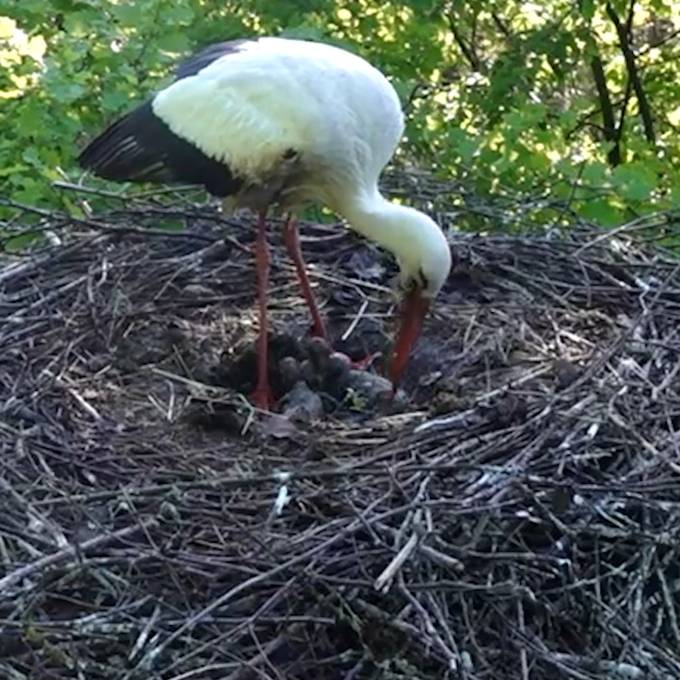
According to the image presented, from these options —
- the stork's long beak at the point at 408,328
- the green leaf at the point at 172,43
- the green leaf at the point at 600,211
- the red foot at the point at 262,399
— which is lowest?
the red foot at the point at 262,399

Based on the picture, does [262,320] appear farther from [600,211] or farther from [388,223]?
[600,211]

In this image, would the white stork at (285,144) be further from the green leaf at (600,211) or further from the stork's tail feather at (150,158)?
the green leaf at (600,211)

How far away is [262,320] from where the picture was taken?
5129 millimetres

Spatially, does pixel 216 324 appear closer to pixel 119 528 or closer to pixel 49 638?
pixel 119 528

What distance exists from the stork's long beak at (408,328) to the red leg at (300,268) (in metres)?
0.33

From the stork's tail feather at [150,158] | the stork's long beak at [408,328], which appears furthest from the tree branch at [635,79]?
the stork's tail feather at [150,158]

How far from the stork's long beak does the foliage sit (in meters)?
1.15

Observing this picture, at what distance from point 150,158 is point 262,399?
0.81 metres

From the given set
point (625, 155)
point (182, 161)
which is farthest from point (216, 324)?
point (625, 155)

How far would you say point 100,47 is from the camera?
679 cm

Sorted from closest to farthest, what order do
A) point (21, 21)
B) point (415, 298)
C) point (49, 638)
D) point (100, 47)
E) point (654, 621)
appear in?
point (49, 638) < point (654, 621) < point (415, 298) < point (100, 47) < point (21, 21)

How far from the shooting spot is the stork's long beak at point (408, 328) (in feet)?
16.7

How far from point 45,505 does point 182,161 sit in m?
1.40

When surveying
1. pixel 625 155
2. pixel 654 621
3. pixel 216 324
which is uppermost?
pixel 654 621
